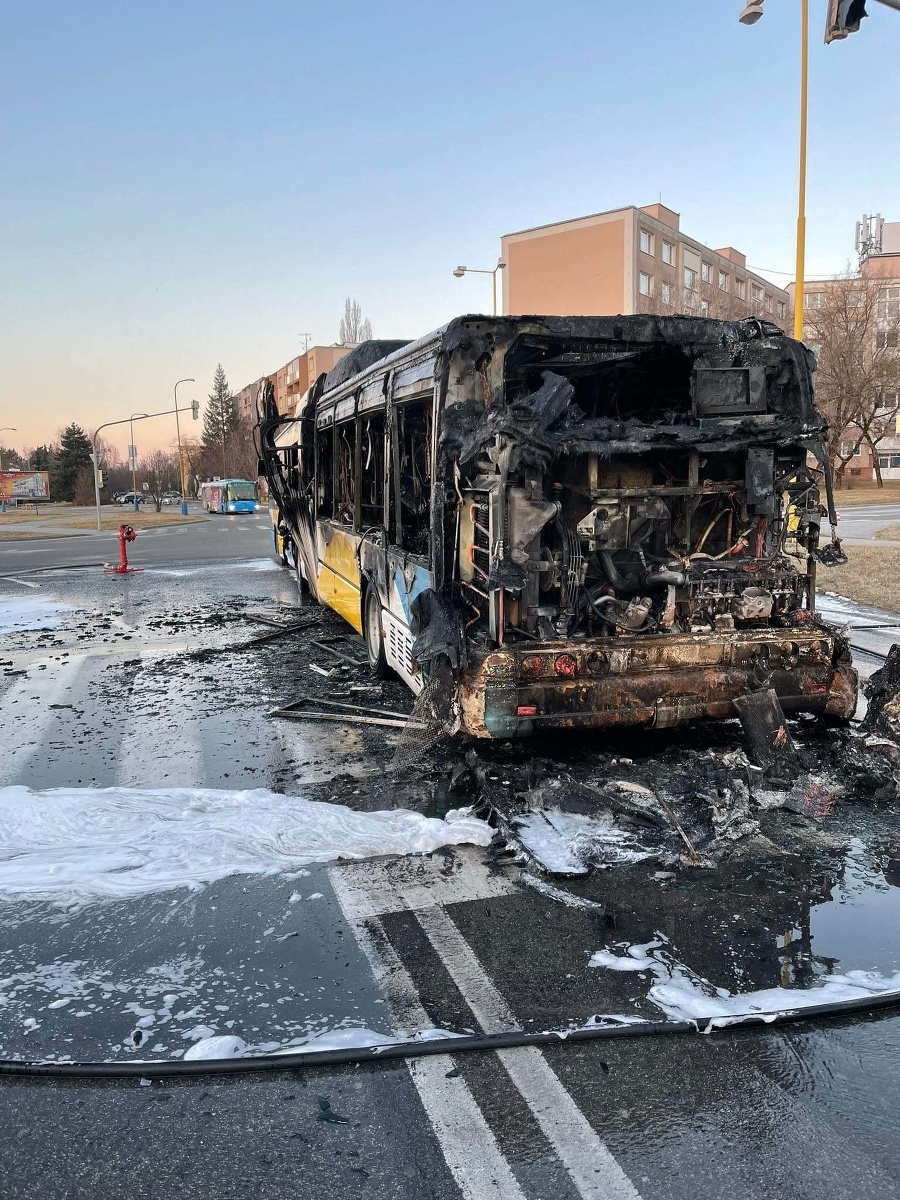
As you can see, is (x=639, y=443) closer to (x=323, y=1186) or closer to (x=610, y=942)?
(x=610, y=942)

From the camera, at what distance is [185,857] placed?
4.46 m

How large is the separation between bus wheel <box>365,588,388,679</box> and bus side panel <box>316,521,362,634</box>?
13.8 inches

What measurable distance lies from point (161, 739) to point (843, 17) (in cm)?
824

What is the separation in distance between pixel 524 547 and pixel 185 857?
2546mm

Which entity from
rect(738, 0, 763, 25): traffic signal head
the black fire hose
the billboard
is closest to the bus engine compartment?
the black fire hose

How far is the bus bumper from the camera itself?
17.3 feet

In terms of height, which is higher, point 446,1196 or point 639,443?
point 639,443

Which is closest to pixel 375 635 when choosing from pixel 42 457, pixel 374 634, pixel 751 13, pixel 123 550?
pixel 374 634

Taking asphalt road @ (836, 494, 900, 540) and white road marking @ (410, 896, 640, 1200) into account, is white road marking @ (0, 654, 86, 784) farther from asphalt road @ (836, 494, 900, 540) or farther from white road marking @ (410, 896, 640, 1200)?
asphalt road @ (836, 494, 900, 540)

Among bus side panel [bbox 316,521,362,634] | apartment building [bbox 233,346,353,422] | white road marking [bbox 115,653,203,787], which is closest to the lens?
white road marking [bbox 115,653,203,787]

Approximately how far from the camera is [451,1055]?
2881 mm

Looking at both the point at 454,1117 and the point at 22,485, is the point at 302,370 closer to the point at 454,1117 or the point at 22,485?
the point at 22,485

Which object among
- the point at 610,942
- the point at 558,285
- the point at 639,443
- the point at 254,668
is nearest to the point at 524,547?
the point at 639,443

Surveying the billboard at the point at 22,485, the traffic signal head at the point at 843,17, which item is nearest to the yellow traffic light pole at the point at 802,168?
the traffic signal head at the point at 843,17
